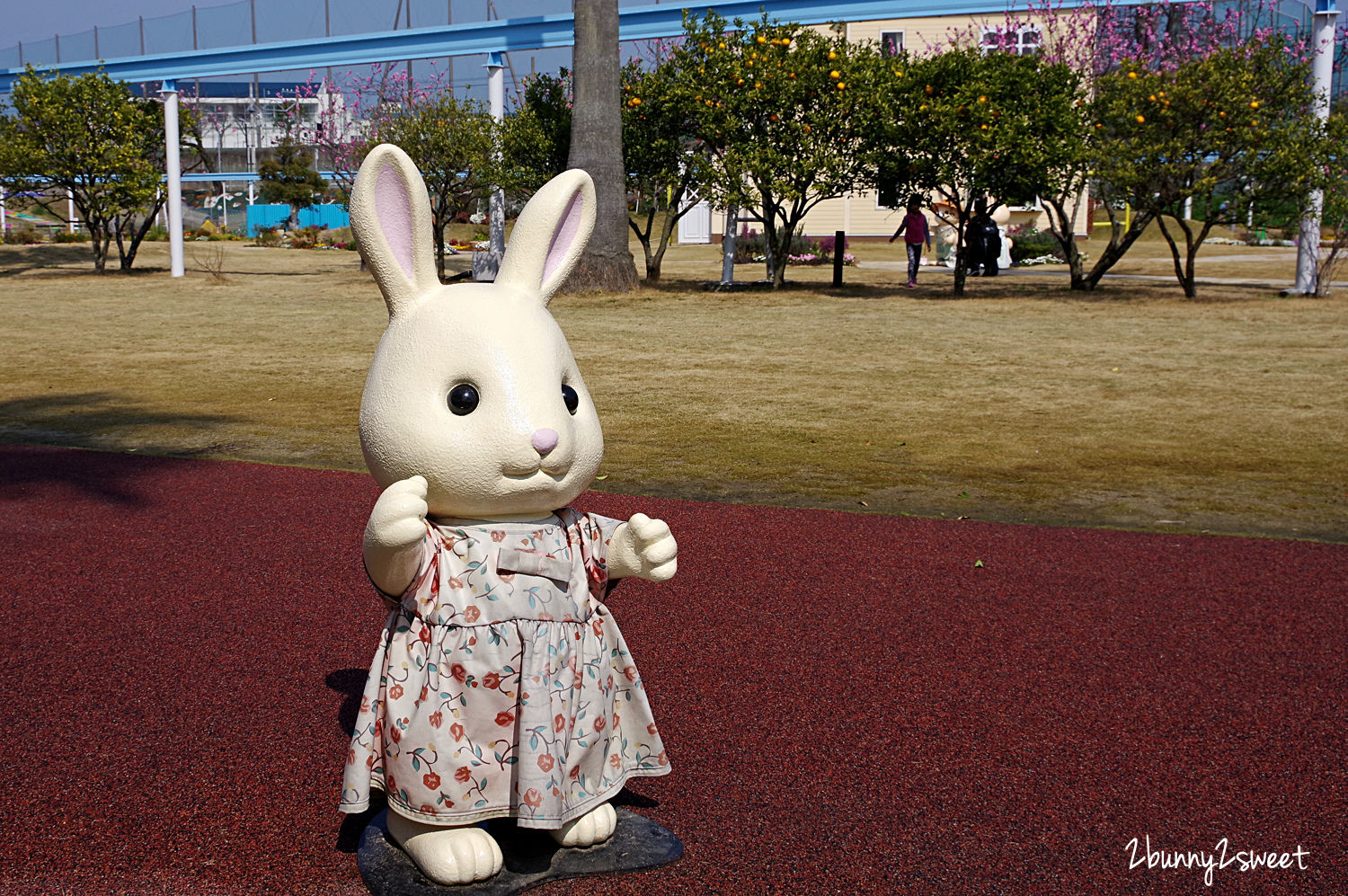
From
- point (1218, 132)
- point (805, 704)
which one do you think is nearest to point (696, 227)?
point (1218, 132)

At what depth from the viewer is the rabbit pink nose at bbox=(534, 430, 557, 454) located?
285 cm

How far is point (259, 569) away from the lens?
553cm

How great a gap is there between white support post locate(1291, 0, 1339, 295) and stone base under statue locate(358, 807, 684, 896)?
18.8m

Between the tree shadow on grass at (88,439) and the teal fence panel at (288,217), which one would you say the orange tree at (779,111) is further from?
the teal fence panel at (288,217)

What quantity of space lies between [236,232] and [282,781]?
151 feet

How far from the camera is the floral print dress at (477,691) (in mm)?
2867

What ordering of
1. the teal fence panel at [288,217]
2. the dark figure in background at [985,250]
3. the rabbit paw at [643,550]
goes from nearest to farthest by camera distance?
the rabbit paw at [643,550] → the dark figure in background at [985,250] → the teal fence panel at [288,217]

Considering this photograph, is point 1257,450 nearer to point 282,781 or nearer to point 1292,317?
point 282,781

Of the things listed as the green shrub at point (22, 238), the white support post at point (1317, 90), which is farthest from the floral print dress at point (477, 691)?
the green shrub at point (22, 238)

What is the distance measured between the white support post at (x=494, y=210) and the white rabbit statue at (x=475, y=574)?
1948 centimetres

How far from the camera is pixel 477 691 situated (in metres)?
2.87

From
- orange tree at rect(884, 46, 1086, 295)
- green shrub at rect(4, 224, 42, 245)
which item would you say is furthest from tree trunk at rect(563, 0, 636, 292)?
green shrub at rect(4, 224, 42, 245)

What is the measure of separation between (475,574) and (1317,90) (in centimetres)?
1982

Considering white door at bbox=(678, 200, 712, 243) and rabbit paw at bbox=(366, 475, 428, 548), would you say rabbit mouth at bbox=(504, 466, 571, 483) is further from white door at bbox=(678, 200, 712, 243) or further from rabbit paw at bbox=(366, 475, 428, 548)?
white door at bbox=(678, 200, 712, 243)
